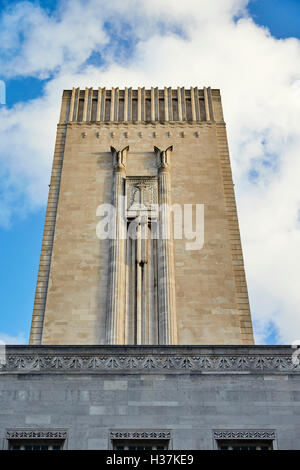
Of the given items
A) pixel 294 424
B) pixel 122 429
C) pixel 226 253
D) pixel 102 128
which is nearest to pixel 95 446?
pixel 122 429

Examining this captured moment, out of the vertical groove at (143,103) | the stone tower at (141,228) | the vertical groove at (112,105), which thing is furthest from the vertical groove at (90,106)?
the vertical groove at (143,103)

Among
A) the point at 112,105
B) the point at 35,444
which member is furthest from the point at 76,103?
the point at 35,444

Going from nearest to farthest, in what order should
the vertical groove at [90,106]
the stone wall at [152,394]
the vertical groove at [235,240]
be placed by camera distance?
the stone wall at [152,394]
the vertical groove at [235,240]
the vertical groove at [90,106]

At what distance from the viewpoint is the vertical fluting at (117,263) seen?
2345 cm

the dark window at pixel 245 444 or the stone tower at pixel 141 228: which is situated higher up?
the stone tower at pixel 141 228

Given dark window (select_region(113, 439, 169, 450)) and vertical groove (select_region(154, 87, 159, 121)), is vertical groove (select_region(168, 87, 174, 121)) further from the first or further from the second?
dark window (select_region(113, 439, 169, 450))

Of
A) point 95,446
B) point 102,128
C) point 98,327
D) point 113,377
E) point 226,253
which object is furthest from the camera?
point 102,128

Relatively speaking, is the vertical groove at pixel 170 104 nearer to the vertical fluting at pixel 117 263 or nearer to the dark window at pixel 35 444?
the vertical fluting at pixel 117 263

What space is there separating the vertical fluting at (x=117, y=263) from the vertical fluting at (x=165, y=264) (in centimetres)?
153

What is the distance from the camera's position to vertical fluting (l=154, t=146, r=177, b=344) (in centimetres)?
2346

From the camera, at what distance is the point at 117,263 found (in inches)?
983

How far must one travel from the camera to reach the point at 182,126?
3005 centimetres
